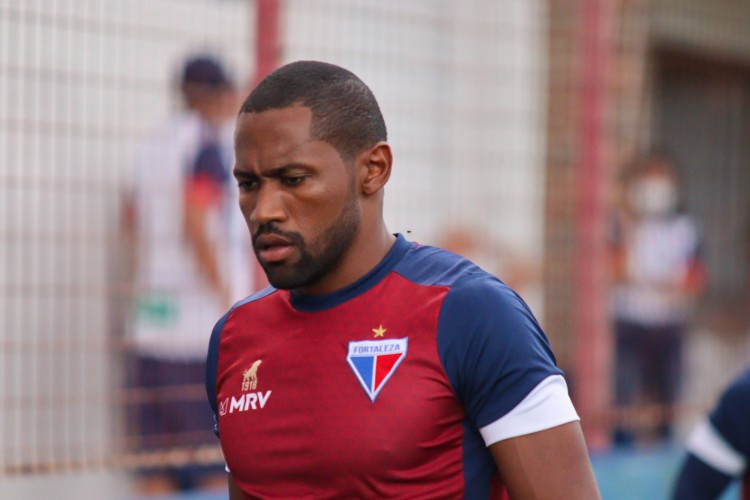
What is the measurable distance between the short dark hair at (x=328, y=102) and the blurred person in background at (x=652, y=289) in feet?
16.0

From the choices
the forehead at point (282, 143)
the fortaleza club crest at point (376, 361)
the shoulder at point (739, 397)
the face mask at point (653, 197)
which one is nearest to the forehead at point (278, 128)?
the forehead at point (282, 143)

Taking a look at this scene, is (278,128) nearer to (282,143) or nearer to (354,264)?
(282,143)

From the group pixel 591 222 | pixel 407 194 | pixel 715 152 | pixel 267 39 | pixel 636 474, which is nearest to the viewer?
pixel 267 39

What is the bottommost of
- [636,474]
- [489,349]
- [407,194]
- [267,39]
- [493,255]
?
[636,474]

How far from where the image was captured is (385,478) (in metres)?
2.49

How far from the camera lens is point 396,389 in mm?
2516

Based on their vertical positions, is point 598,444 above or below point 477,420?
below

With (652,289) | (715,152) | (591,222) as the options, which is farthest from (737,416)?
(715,152)

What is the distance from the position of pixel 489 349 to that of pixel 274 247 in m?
0.47

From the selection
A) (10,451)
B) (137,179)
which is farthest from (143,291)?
(10,451)

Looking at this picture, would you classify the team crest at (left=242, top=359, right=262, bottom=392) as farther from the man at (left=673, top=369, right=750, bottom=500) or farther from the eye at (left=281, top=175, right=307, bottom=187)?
the man at (left=673, top=369, right=750, bottom=500)

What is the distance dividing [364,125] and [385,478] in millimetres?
697

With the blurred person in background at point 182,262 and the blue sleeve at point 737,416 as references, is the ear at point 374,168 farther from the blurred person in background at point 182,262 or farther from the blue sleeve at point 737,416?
the blurred person in background at point 182,262

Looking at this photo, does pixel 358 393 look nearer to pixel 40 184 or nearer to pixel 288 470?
pixel 288 470
